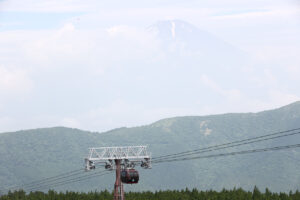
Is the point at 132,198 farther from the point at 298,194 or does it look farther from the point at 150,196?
the point at 298,194

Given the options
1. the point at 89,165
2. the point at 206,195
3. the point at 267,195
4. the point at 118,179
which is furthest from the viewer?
the point at 206,195

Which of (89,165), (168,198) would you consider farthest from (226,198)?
(89,165)

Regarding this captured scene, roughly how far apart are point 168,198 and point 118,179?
121 m

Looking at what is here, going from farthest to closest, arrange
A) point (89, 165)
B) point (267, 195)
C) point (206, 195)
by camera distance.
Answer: point (206, 195), point (267, 195), point (89, 165)

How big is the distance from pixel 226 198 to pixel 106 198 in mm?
40534

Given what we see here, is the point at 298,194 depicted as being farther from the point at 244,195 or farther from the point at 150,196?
the point at 150,196

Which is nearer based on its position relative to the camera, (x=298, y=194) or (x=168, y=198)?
(x=298, y=194)

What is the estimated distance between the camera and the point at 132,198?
19038 centimetres

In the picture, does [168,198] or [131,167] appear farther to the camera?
[168,198]

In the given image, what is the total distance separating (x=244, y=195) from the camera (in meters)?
192

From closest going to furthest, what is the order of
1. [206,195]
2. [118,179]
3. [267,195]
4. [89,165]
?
[118,179]
[89,165]
[267,195]
[206,195]

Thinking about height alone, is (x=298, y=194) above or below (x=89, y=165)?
below

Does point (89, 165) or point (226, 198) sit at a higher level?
point (89, 165)

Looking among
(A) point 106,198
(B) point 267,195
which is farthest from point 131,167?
(A) point 106,198
